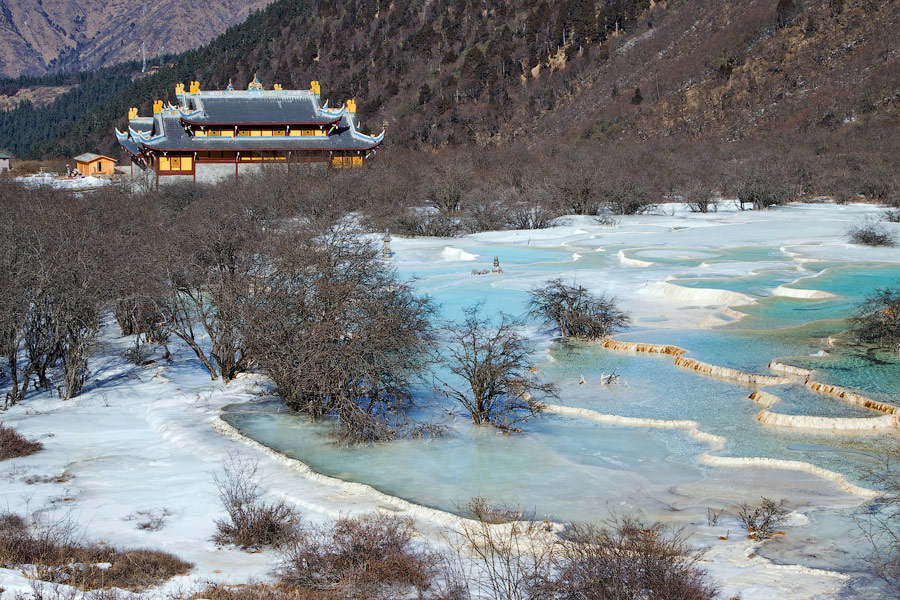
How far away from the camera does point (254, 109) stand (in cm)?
5112

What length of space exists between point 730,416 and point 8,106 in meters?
193

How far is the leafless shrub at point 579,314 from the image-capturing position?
17328 millimetres

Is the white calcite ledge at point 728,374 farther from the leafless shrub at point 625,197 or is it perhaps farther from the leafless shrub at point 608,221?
the leafless shrub at point 625,197

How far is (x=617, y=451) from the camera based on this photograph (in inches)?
444

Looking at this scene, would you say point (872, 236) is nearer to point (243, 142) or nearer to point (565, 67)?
point (243, 142)

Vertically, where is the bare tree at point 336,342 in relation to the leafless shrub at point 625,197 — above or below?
below

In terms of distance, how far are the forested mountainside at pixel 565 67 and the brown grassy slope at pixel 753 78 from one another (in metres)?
0.13

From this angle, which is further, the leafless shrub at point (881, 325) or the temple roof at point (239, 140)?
the temple roof at point (239, 140)

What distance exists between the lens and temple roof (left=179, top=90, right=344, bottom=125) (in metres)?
50.2

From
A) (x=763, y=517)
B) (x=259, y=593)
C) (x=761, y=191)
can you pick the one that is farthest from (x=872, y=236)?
(x=259, y=593)

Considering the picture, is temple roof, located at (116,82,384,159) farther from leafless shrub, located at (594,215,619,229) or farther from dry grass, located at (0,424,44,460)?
dry grass, located at (0,424,44,460)

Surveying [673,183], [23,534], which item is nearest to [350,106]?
[673,183]

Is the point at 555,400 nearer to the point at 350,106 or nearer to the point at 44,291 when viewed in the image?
the point at 44,291

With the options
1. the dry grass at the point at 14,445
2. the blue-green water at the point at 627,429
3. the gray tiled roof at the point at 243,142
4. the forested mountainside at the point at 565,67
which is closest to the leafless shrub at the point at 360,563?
the blue-green water at the point at 627,429
